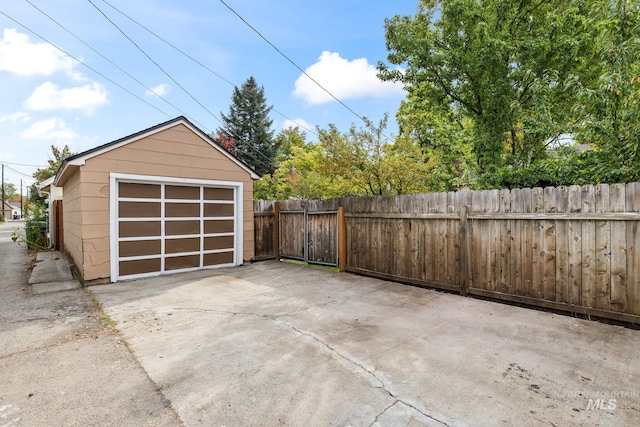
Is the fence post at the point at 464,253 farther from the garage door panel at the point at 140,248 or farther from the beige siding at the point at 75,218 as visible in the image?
the beige siding at the point at 75,218

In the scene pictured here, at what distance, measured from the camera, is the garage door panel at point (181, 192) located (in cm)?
690

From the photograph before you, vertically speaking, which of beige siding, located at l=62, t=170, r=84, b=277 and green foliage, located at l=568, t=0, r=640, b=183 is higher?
green foliage, located at l=568, t=0, r=640, b=183

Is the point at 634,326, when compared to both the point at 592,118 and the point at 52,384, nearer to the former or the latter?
the point at 592,118

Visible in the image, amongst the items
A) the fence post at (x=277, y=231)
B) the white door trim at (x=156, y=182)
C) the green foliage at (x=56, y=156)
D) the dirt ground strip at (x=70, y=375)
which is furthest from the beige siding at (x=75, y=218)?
the green foliage at (x=56, y=156)

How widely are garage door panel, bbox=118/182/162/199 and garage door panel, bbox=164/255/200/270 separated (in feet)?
4.87

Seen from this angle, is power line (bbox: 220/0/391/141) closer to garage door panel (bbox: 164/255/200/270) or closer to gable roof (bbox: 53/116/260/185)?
gable roof (bbox: 53/116/260/185)

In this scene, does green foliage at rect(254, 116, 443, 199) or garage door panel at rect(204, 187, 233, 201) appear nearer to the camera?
green foliage at rect(254, 116, 443, 199)

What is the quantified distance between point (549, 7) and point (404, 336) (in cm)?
840

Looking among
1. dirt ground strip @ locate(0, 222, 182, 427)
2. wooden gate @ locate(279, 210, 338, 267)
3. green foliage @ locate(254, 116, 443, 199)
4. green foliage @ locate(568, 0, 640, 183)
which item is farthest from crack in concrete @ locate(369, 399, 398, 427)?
green foliage @ locate(254, 116, 443, 199)

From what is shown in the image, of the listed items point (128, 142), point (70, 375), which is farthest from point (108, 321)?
point (128, 142)

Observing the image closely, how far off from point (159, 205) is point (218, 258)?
1940mm

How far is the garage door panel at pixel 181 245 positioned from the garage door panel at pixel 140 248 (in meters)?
0.19

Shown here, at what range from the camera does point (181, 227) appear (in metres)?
7.08

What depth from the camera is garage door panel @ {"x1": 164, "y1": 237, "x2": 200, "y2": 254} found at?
6871mm
